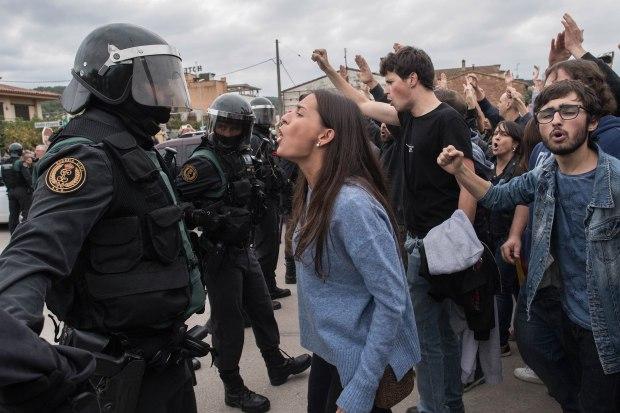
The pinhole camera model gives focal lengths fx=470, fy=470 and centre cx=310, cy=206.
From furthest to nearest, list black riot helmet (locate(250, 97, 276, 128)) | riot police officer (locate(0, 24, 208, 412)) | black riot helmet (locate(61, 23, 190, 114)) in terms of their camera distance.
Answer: black riot helmet (locate(250, 97, 276, 128))
black riot helmet (locate(61, 23, 190, 114))
riot police officer (locate(0, 24, 208, 412))

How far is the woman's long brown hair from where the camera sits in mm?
1708

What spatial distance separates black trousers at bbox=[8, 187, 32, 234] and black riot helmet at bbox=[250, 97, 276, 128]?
6.57 meters

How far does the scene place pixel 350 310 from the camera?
170cm

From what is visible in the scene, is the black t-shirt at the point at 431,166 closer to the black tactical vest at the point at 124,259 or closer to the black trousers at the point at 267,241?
the black tactical vest at the point at 124,259

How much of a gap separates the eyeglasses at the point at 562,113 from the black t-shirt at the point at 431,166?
1.63ft

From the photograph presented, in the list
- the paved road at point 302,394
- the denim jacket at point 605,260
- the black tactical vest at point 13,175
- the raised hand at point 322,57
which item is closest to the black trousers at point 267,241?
the paved road at point 302,394

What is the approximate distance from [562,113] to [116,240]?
6.16 feet

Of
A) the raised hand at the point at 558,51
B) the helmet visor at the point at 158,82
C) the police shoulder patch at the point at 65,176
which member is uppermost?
the raised hand at the point at 558,51

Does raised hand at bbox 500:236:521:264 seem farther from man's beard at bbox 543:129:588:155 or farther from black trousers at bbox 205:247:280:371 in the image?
black trousers at bbox 205:247:280:371

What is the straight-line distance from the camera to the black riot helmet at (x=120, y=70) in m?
1.76

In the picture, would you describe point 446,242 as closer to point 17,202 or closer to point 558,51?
point 558,51

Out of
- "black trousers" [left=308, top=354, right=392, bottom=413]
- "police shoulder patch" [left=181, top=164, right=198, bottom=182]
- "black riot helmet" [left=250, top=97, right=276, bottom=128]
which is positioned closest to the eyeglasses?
"black trousers" [left=308, top=354, right=392, bottom=413]

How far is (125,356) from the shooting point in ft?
5.19

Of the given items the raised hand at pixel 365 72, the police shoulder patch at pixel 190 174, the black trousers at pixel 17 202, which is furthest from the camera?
the black trousers at pixel 17 202
